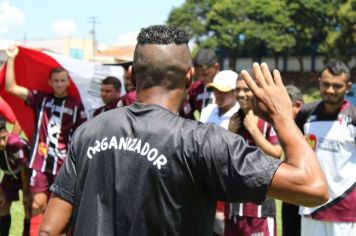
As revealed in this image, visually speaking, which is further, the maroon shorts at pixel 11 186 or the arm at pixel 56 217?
the maroon shorts at pixel 11 186

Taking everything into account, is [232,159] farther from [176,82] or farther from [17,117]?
[17,117]

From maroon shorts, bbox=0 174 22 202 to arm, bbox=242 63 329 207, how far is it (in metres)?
5.14

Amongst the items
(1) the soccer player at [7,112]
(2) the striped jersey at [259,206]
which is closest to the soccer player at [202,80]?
(2) the striped jersey at [259,206]

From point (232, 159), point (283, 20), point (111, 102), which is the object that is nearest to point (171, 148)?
point (232, 159)

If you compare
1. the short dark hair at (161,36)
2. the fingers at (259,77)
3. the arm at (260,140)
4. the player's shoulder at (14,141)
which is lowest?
the player's shoulder at (14,141)

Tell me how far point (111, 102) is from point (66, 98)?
56 centimetres

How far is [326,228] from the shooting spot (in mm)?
4750

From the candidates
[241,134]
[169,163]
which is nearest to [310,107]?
[241,134]

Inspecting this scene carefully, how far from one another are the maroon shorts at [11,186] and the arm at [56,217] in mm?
4655

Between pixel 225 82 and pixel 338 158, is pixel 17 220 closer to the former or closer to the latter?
pixel 225 82

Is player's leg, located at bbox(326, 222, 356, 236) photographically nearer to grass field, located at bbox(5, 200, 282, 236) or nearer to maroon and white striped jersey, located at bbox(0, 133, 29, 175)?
grass field, located at bbox(5, 200, 282, 236)

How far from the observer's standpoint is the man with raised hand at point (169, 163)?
194 cm

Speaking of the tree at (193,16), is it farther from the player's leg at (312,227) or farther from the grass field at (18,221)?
the player's leg at (312,227)

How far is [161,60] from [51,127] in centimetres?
467
